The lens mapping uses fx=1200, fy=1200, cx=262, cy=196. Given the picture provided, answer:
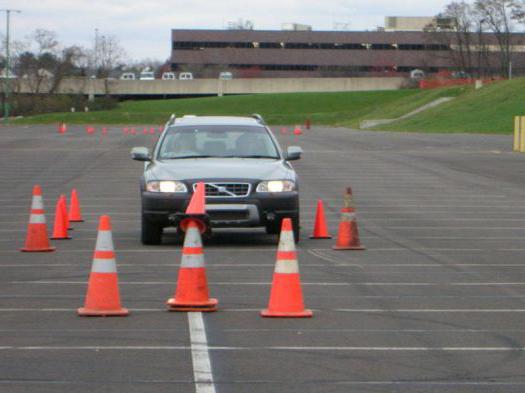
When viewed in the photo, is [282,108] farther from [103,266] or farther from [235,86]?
[103,266]

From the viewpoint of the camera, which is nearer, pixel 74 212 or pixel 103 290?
pixel 103 290

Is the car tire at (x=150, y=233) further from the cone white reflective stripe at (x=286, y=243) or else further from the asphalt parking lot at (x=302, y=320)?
the cone white reflective stripe at (x=286, y=243)

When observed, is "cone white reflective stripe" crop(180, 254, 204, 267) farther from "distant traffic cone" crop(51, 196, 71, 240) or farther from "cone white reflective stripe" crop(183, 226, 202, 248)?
"distant traffic cone" crop(51, 196, 71, 240)

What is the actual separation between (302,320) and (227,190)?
5.10 meters

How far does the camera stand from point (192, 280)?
984 cm

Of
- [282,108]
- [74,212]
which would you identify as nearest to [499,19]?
[282,108]

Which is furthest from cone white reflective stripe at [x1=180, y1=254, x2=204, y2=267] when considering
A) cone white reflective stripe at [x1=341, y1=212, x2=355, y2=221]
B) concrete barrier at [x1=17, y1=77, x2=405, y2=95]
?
concrete barrier at [x1=17, y1=77, x2=405, y2=95]

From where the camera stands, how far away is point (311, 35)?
145875 mm

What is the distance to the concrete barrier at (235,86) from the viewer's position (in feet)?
433

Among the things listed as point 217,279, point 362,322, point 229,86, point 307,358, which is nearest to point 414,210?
point 217,279

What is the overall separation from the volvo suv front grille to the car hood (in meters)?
0.10

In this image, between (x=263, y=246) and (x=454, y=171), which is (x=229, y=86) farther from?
(x=263, y=246)

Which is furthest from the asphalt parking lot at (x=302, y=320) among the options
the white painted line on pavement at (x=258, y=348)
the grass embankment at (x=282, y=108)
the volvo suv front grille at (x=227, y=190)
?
the grass embankment at (x=282, y=108)

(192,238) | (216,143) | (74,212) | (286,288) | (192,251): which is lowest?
(74,212)
